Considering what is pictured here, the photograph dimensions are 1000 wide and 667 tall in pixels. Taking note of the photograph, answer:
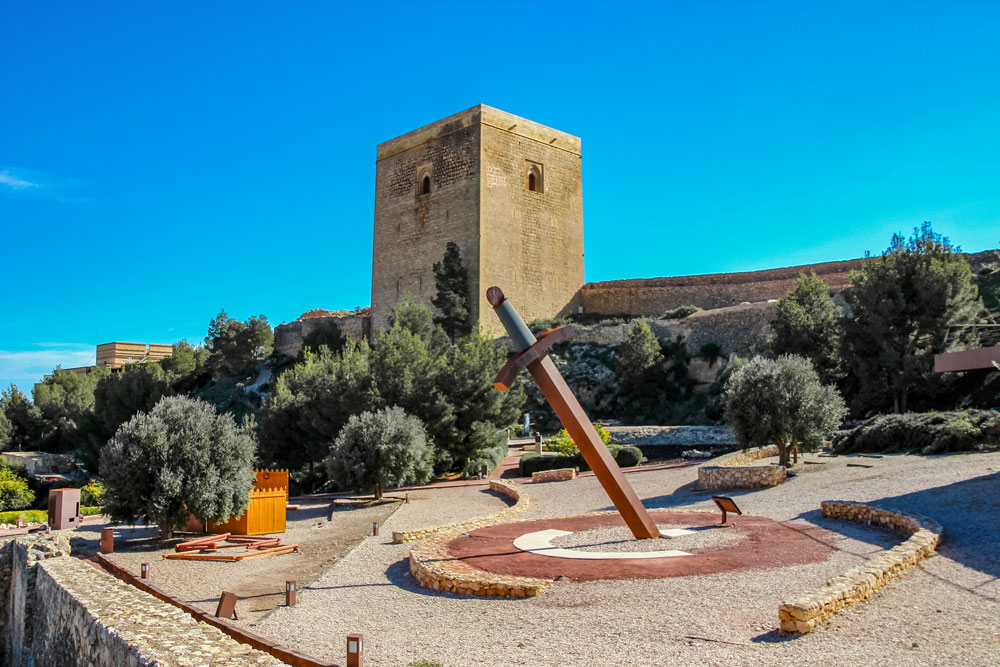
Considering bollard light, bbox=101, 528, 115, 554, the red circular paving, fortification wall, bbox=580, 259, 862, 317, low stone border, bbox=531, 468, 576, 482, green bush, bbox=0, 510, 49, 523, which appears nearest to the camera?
the red circular paving

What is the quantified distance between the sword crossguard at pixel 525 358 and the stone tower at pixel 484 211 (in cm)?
2690

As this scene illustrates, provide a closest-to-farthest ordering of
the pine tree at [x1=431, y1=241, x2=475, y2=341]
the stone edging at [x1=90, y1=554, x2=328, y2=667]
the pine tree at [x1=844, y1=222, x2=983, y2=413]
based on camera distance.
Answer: the stone edging at [x1=90, y1=554, x2=328, y2=667] → the pine tree at [x1=844, y1=222, x2=983, y2=413] → the pine tree at [x1=431, y1=241, x2=475, y2=341]

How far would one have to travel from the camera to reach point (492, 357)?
868 inches

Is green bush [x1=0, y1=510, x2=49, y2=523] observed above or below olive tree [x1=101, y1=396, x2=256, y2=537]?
below

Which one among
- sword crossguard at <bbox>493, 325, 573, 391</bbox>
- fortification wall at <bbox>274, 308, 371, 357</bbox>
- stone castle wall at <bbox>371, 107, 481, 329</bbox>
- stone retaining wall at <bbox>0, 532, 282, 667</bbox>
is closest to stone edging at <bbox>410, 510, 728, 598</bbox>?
sword crossguard at <bbox>493, 325, 573, 391</bbox>

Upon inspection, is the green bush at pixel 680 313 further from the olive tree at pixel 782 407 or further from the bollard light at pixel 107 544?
the bollard light at pixel 107 544

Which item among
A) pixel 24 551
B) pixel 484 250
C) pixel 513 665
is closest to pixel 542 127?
pixel 484 250

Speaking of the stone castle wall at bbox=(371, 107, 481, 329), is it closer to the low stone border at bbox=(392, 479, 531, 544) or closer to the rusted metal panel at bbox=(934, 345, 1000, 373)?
the rusted metal panel at bbox=(934, 345, 1000, 373)

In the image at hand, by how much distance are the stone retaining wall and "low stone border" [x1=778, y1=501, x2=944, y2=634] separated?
3646 mm

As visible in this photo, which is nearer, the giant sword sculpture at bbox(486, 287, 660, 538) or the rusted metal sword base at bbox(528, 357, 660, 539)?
the giant sword sculpture at bbox(486, 287, 660, 538)

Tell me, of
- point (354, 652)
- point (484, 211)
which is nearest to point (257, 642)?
point (354, 652)

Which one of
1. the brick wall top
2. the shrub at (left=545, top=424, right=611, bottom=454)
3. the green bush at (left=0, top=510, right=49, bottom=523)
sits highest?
the brick wall top

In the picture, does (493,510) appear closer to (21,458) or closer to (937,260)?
(937,260)

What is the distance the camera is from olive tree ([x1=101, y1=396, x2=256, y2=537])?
477 inches
